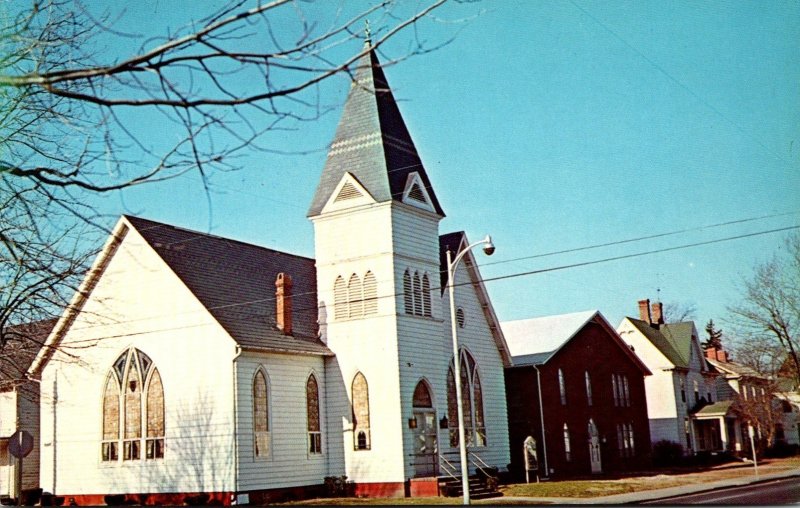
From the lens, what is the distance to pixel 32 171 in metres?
6.56

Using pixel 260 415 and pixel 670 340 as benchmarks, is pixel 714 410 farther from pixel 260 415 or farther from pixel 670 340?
pixel 260 415

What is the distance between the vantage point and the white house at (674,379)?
40.0 metres

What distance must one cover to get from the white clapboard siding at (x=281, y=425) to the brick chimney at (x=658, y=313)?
17.6 m

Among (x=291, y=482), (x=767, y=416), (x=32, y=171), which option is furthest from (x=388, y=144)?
(x=767, y=416)

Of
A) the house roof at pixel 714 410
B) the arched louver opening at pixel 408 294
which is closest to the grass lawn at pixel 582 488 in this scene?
the arched louver opening at pixel 408 294

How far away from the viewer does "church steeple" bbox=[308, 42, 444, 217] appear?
24.8 metres

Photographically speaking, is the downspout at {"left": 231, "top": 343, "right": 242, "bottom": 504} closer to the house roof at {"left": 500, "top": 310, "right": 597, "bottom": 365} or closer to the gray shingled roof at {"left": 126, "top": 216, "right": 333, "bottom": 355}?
the gray shingled roof at {"left": 126, "top": 216, "right": 333, "bottom": 355}

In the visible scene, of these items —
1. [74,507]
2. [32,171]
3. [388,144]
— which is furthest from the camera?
[388,144]

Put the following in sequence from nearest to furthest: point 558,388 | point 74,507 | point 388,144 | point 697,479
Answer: point 74,507, point 388,144, point 697,479, point 558,388

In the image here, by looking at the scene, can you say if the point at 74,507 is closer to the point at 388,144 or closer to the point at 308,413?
the point at 308,413

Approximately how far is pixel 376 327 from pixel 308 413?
9.59ft

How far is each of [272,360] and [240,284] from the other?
2563mm

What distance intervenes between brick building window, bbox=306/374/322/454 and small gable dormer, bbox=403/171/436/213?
5.41 meters

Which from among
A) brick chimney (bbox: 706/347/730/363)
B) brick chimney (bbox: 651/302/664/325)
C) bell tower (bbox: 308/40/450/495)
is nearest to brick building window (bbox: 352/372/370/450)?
bell tower (bbox: 308/40/450/495)
